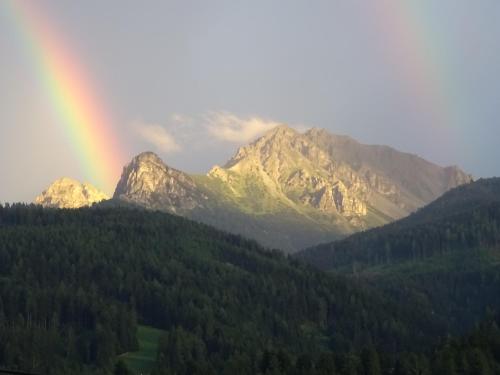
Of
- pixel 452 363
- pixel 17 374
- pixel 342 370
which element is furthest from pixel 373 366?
pixel 17 374

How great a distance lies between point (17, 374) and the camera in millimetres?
47625

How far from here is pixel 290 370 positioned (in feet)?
656

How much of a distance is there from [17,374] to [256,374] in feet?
508

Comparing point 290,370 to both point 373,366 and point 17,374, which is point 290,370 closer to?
point 373,366

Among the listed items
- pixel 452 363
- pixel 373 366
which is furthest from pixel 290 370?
pixel 452 363

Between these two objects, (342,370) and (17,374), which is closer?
(17,374)

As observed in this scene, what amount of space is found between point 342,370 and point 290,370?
15314mm

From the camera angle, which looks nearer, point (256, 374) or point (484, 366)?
point (484, 366)

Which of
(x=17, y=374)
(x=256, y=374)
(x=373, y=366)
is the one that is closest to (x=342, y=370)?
(x=373, y=366)

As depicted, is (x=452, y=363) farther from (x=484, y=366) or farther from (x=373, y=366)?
(x=373, y=366)

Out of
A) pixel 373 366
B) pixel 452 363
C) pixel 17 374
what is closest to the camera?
pixel 17 374

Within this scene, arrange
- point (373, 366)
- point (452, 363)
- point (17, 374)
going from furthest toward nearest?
point (373, 366) → point (452, 363) → point (17, 374)

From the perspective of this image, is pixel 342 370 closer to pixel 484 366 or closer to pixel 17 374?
pixel 484 366

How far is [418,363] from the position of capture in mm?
189625
